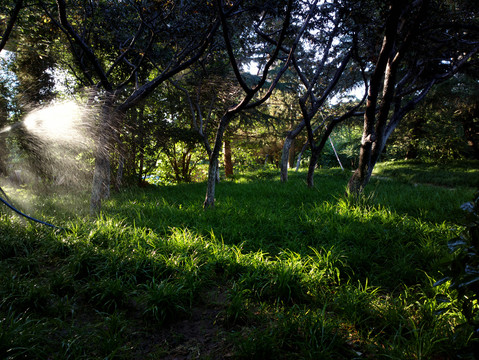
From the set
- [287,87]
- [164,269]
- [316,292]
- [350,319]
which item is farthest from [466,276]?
[287,87]

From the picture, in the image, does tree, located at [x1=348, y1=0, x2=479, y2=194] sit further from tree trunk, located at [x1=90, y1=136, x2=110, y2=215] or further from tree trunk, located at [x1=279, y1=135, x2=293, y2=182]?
tree trunk, located at [x1=90, y1=136, x2=110, y2=215]

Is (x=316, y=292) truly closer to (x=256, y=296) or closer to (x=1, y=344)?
(x=256, y=296)

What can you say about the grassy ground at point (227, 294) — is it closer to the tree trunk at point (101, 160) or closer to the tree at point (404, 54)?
the tree trunk at point (101, 160)

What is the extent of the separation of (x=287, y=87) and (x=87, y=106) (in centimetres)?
1065

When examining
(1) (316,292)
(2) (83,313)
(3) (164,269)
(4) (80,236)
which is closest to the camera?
(2) (83,313)

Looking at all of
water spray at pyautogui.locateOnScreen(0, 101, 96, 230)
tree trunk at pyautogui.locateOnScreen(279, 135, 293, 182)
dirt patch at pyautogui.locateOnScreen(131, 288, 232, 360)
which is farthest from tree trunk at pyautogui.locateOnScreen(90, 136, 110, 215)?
tree trunk at pyautogui.locateOnScreen(279, 135, 293, 182)

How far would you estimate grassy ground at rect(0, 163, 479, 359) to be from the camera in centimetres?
163

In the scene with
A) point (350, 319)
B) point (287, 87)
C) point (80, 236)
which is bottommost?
point (350, 319)

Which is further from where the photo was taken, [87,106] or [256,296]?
[87,106]

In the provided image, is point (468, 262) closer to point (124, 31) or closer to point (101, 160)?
point (101, 160)

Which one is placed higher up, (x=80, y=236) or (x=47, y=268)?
(x=80, y=236)

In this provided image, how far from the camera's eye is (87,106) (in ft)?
14.3

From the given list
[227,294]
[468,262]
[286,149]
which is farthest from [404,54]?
[227,294]

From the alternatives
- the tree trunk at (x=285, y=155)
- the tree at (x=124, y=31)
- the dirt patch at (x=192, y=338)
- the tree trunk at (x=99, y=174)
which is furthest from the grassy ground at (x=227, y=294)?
the tree trunk at (x=285, y=155)
